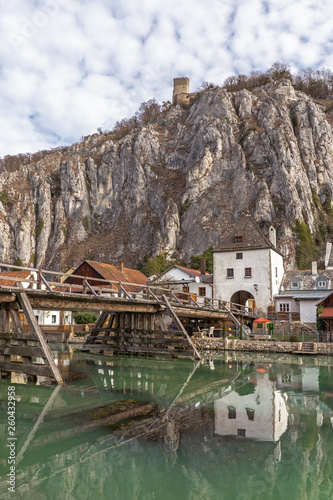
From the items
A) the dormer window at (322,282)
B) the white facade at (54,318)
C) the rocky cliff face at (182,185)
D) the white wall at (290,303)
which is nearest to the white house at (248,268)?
the white wall at (290,303)

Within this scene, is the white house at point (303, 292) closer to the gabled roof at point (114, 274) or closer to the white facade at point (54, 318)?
the gabled roof at point (114, 274)

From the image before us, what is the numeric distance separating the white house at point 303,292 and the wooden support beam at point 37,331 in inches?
1140

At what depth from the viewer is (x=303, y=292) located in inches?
1662

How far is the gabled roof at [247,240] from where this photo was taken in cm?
4350

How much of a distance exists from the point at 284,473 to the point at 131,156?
89.0 meters

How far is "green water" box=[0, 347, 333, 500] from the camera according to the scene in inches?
281

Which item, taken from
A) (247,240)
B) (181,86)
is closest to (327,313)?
(247,240)

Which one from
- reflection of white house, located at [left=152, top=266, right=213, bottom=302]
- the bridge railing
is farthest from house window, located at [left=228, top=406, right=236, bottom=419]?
reflection of white house, located at [left=152, top=266, right=213, bottom=302]

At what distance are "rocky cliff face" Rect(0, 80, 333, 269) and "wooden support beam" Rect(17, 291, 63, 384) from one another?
54686 mm

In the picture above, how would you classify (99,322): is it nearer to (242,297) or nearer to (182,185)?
(242,297)

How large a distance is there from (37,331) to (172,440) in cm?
871

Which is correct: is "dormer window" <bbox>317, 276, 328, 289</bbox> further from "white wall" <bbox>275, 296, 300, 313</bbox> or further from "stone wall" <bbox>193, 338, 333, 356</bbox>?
"stone wall" <bbox>193, 338, 333, 356</bbox>

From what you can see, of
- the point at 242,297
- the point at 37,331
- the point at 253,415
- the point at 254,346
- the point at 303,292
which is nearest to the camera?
the point at 253,415

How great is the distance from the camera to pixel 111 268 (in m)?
53.0
